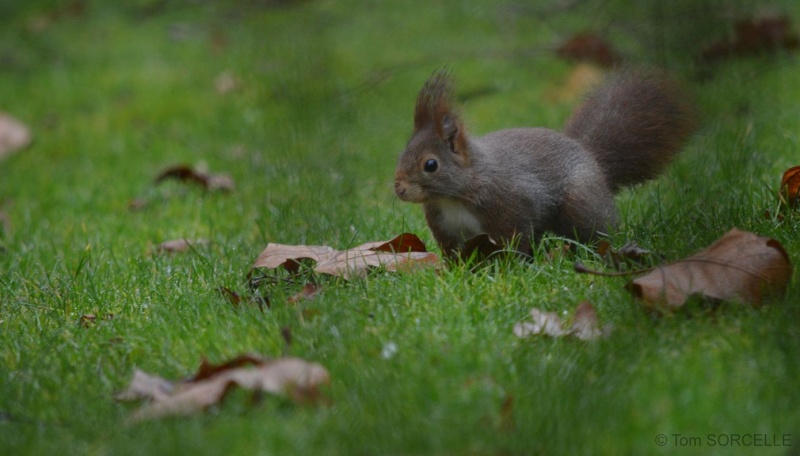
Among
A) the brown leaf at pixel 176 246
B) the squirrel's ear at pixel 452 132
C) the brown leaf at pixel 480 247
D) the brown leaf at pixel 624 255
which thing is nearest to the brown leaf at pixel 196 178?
the brown leaf at pixel 176 246

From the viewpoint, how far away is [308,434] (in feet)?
6.98

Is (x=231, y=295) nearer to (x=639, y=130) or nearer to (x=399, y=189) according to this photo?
(x=399, y=189)

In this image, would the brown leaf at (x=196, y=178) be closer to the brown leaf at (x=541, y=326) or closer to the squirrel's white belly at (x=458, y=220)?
the squirrel's white belly at (x=458, y=220)

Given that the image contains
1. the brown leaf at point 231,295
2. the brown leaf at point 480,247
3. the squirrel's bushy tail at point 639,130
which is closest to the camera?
the brown leaf at point 231,295

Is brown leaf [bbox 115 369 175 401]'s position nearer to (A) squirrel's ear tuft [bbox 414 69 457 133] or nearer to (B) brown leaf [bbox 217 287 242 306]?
(B) brown leaf [bbox 217 287 242 306]

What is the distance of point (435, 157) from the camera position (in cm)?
345

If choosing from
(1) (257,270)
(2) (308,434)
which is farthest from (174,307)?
(2) (308,434)

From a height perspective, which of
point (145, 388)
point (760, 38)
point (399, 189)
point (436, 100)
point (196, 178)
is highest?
point (436, 100)

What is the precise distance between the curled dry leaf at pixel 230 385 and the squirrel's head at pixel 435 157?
1122 millimetres

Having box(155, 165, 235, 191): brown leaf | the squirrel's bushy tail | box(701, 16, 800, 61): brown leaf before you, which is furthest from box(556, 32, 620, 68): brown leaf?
the squirrel's bushy tail

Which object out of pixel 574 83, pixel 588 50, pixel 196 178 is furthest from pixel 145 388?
pixel 588 50

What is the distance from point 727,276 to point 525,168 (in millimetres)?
1028

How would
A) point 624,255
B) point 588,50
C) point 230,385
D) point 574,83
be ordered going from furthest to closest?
point 588,50
point 574,83
point 624,255
point 230,385

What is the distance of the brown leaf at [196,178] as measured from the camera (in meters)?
5.27
